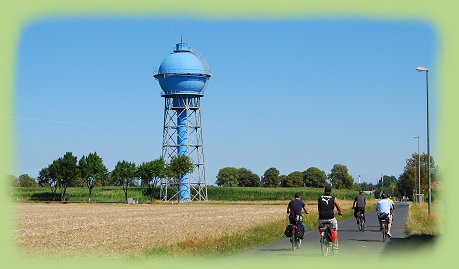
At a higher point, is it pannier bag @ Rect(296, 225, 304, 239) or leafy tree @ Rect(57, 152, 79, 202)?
leafy tree @ Rect(57, 152, 79, 202)

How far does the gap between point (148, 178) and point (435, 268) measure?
283ft

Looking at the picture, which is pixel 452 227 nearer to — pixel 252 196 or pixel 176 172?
pixel 176 172

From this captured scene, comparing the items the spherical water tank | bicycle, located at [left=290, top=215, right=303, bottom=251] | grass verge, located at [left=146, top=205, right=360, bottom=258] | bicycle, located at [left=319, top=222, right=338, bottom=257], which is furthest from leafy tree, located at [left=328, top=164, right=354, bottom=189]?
bicycle, located at [left=319, top=222, right=338, bottom=257]

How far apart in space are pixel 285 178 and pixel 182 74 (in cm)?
8897

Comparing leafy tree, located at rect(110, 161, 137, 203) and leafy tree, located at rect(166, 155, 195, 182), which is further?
leafy tree, located at rect(110, 161, 137, 203)

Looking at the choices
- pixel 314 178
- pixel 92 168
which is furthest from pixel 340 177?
pixel 92 168

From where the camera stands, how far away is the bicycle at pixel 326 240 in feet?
58.6

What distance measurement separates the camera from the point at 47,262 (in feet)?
54.9

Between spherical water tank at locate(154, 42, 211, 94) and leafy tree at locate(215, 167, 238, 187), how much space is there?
81300 mm

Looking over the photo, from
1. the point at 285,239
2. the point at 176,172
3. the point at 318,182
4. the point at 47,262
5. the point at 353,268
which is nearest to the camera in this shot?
the point at 353,268

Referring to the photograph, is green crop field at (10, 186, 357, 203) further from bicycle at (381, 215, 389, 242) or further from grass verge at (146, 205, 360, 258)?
bicycle at (381, 215, 389, 242)

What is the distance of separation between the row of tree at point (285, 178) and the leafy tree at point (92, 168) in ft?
238

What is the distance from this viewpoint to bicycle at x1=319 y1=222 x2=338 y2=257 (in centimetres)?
1786

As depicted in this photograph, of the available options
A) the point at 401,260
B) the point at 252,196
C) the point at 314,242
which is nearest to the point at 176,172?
the point at 252,196
